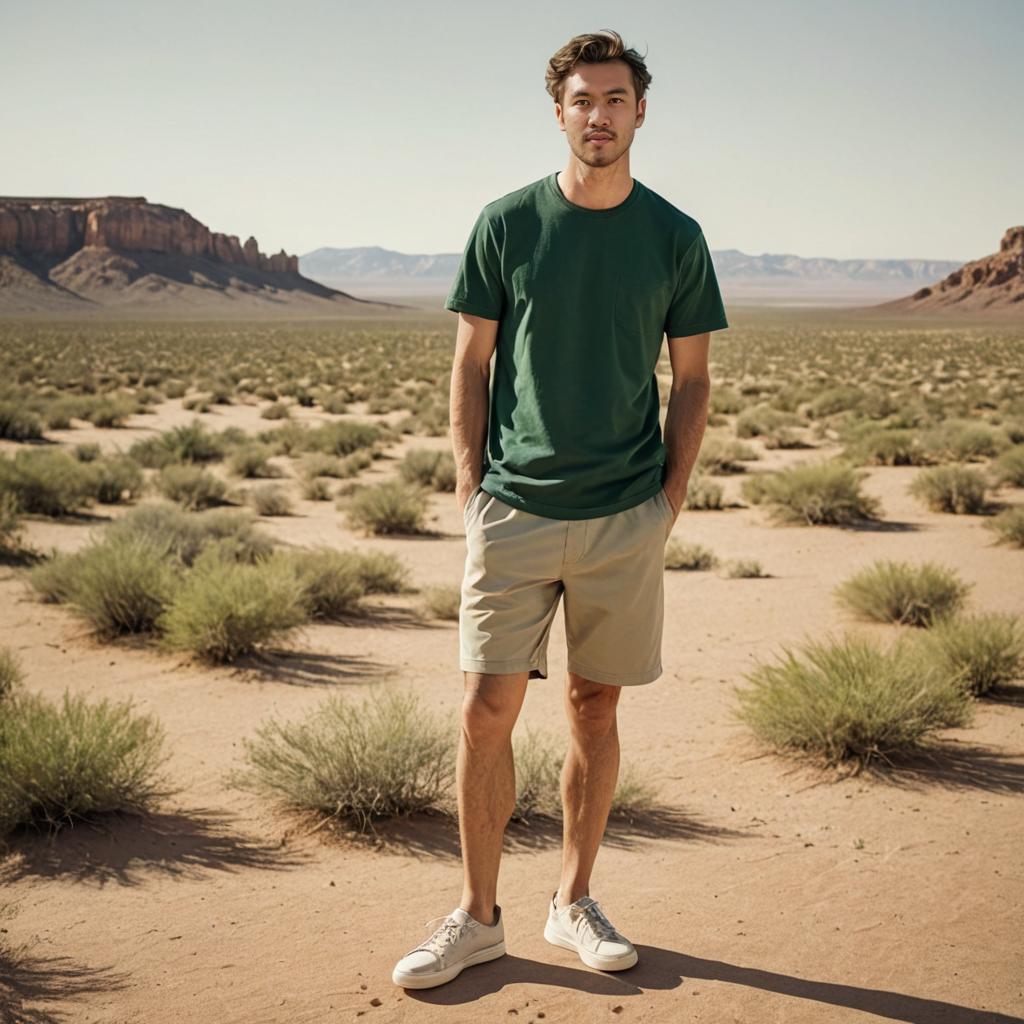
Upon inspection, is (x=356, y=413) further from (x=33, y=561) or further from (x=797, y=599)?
(x=797, y=599)

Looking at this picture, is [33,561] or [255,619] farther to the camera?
[33,561]

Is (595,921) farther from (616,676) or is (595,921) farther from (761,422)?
(761,422)

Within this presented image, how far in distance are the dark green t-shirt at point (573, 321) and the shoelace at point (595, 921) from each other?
136cm

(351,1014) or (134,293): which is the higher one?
(134,293)

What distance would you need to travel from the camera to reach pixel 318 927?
405 cm

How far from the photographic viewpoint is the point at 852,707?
589cm

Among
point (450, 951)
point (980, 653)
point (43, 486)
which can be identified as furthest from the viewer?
point (43, 486)

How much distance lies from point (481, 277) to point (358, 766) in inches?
103

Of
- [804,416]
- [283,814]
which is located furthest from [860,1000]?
[804,416]

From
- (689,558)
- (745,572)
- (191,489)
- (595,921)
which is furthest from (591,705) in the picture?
(191,489)

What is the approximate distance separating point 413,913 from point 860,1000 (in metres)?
1.61

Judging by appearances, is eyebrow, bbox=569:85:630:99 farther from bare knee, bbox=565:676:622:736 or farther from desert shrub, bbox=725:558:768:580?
desert shrub, bbox=725:558:768:580

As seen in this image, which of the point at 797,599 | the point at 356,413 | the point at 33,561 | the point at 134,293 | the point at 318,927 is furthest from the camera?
the point at 134,293

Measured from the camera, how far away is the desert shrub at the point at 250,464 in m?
17.7
